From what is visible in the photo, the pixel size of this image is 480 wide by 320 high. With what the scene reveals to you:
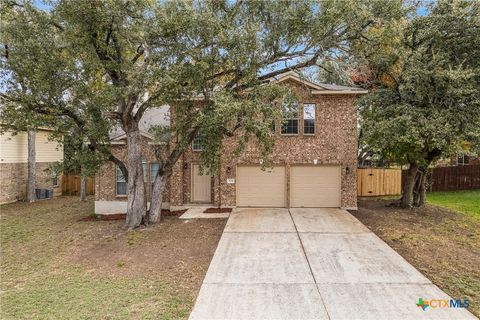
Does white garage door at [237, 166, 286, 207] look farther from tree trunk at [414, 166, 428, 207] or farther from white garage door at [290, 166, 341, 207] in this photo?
tree trunk at [414, 166, 428, 207]

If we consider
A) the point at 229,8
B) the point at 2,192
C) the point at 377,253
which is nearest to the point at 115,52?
the point at 229,8

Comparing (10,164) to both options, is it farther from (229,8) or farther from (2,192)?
(229,8)

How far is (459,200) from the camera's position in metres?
17.3

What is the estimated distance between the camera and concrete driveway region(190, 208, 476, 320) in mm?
5512

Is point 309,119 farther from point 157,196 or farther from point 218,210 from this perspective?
point 157,196

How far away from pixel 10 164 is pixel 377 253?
759 inches

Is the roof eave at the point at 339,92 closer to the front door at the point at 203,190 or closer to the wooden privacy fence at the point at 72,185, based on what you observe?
the front door at the point at 203,190

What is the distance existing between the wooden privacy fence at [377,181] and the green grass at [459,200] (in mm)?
2110

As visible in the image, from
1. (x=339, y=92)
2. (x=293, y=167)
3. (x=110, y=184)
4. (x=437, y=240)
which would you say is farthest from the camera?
(x=110, y=184)

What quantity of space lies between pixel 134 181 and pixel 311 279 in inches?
291

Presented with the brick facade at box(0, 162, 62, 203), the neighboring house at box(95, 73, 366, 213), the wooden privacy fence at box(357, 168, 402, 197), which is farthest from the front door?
the wooden privacy fence at box(357, 168, 402, 197)

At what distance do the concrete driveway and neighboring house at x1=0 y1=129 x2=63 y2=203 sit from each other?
1274cm

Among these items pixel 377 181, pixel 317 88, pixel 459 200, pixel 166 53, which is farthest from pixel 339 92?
pixel 459 200

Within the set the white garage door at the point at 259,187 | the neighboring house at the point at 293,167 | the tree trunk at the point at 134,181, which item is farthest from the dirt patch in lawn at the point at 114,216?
the white garage door at the point at 259,187
